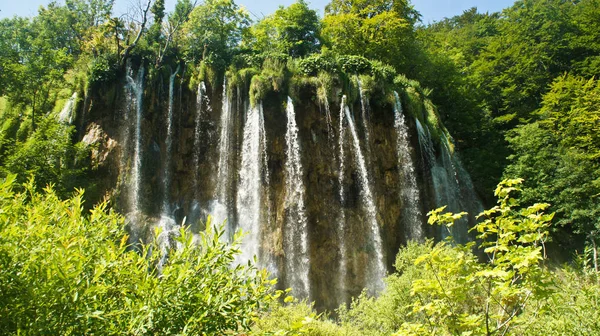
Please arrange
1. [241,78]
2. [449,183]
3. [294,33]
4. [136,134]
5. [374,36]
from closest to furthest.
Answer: [136,134] < [241,78] < [449,183] < [294,33] < [374,36]

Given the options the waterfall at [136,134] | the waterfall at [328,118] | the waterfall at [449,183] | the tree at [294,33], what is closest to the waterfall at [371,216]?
the waterfall at [328,118]

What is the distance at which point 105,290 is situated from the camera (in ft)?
9.45

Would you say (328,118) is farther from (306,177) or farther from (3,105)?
(3,105)

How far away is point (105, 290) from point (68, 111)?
684 inches

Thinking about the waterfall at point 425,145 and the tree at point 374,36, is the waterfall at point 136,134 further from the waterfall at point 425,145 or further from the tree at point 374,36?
the waterfall at point 425,145

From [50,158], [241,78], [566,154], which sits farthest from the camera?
[566,154]

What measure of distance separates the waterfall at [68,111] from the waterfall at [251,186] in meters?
7.62

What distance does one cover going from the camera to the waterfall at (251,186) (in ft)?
51.4

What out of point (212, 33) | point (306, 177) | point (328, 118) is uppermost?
point (212, 33)

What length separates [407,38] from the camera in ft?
78.1

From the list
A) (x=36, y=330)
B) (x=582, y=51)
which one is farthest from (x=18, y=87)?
(x=582, y=51)

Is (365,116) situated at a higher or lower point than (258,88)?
lower

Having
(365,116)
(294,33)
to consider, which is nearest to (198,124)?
(365,116)

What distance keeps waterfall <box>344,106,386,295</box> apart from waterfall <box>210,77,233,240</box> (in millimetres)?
5277
